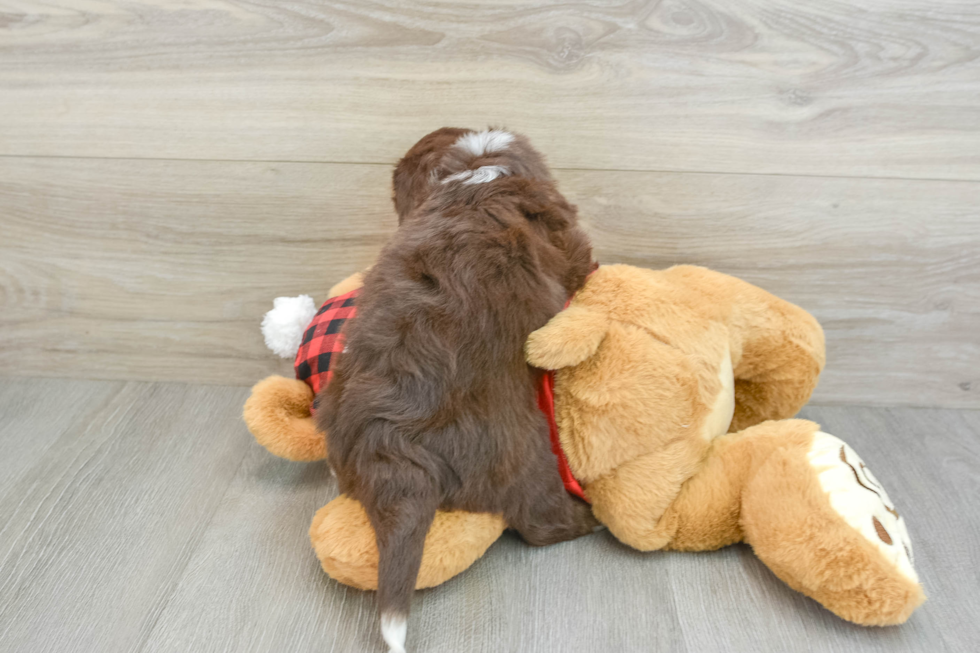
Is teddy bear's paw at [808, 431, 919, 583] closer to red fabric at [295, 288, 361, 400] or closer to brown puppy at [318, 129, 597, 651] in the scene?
brown puppy at [318, 129, 597, 651]

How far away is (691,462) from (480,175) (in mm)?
353

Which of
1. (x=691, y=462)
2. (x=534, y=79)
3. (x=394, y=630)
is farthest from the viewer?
(x=534, y=79)

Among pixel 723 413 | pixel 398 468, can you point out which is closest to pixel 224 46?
pixel 398 468

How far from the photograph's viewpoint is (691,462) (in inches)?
26.8

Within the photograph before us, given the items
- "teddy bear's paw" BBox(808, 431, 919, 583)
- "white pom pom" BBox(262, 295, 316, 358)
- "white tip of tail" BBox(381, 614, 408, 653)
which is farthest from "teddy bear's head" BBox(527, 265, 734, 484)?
"white pom pom" BBox(262, 295, 316, 358)

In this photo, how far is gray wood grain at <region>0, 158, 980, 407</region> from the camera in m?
0.87

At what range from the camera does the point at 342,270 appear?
938 mm

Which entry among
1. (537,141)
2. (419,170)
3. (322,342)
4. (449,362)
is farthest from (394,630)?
(537,141)

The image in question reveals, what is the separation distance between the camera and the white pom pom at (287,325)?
2.88 feet

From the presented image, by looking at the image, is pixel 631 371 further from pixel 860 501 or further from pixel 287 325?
pixel 287 325

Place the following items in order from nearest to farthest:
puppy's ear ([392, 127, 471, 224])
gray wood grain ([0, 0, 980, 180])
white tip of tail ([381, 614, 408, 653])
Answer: white tip of tail ([381, 614, 408, 653]) < puppy's ear ([392, 127, 471, 224]) < gray wood grain ([0, 0, 980, 180])

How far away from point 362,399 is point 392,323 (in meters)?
0.07

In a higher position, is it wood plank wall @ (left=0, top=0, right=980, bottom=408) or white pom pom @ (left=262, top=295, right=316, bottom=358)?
wood plank wall @ (left=0, top=0, right=980, bottom=408)

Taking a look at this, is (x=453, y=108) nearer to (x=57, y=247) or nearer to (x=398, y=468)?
(x=398, y=468)
